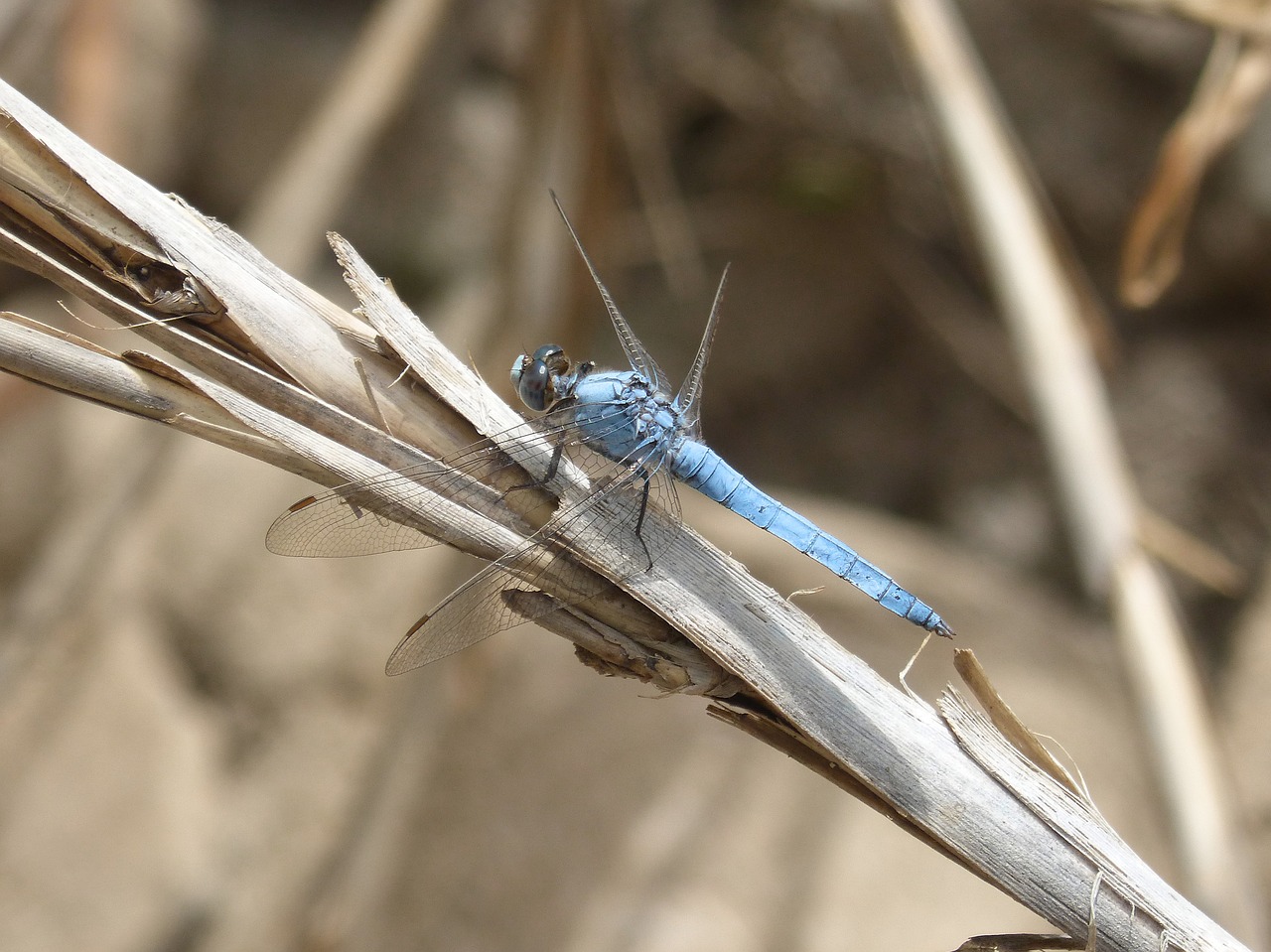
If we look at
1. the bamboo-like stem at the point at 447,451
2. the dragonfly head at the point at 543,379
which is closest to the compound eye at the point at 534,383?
the dragonfly head at the point at 543,379

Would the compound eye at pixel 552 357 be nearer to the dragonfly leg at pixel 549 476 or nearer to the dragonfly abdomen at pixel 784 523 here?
the dragonfly abdomen at pixel 784 523

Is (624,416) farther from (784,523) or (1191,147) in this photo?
(1191,147)

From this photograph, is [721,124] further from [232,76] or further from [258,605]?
[258,605]


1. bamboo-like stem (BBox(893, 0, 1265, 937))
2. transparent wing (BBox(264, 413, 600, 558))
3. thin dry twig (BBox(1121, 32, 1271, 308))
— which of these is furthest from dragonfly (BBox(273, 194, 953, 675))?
thin dry twig (BBox(1121, 32, 1271, 308))

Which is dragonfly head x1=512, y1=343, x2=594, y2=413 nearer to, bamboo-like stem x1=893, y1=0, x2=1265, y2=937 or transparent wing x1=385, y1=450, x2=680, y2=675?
transparent wing x1=385, y1=450, x2=680, y2=675

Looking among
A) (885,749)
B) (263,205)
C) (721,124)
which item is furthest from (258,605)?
(885,749)

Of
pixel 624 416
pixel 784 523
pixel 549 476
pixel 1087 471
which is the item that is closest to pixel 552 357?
pixel 624 416
